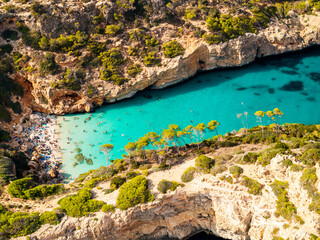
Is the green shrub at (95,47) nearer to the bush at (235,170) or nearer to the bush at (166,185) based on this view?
the bush at (166,185)

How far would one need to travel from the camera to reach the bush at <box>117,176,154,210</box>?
2700 centimetres

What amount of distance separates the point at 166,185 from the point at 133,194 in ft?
10.9

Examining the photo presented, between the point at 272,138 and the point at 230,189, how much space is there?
10.3 meters

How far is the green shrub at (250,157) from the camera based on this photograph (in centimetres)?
2892

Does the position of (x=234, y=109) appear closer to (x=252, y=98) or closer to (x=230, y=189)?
(x=252, y=98)

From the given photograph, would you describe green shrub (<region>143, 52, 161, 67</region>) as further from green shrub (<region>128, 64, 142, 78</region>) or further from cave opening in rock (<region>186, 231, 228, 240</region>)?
cave opening in rock (<region>186, 231, 228, 240</region>)

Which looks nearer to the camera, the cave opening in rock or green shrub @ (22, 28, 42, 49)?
the cave opening in rock

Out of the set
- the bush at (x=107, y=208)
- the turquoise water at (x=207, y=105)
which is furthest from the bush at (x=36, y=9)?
the bush at (x=107, y=208)

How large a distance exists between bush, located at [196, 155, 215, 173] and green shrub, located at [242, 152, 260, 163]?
3280 mm

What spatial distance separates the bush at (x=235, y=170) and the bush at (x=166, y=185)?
507 cm

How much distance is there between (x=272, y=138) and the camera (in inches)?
Result: 1326

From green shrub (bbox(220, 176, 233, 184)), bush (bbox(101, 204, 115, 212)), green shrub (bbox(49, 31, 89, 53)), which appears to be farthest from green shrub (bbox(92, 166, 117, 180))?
green shrub (bbox(49, 31, 89, 53))

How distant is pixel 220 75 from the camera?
178ft

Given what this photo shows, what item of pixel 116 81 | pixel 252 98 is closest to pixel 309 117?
pixel 252 98
